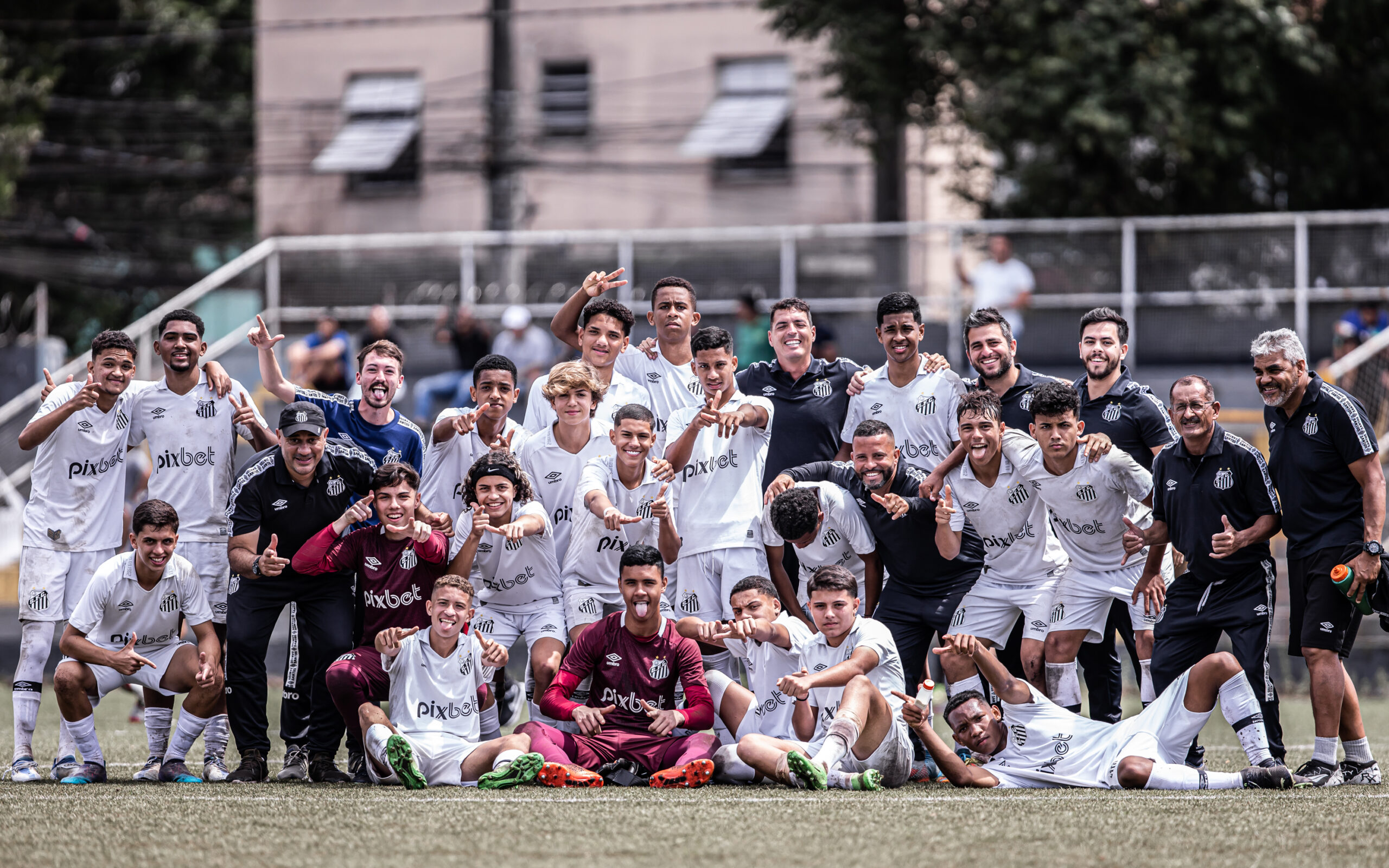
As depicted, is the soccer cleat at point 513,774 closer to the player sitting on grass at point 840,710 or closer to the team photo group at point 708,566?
the team photo group at point 708,566

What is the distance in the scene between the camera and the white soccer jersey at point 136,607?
7.89 m

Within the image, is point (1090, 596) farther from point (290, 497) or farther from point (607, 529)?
point (290, 497)

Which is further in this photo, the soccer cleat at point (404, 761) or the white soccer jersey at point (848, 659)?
the white soccer jersey at point (848, 659)

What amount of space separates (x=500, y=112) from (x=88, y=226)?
1198 centimetres

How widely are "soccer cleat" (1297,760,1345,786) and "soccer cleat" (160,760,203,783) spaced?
216 inches

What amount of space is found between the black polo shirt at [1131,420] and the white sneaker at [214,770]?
195 inches

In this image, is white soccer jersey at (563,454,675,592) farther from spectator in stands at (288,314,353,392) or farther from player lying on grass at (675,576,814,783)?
spectator in stands at (288,314,353,392)

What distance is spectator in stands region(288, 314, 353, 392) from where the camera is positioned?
15656 mm

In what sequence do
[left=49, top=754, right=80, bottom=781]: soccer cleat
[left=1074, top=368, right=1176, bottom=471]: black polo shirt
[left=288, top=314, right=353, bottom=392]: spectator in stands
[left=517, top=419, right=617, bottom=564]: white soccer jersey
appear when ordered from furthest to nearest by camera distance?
[left=288, top=314, right=353, bottom=392]: spectator in stands → [left=517, top=419, right=617, bottom=564]: white soccer jersey → [left=1074, top=368, right=1176, bottom=471]: black polo shirt → [left=49, top=754, right=80, bottom=781]: soccer cleat

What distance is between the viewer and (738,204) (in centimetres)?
2617

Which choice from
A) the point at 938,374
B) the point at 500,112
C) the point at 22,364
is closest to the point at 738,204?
the point at 500,112

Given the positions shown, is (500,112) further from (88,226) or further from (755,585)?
(755,585)

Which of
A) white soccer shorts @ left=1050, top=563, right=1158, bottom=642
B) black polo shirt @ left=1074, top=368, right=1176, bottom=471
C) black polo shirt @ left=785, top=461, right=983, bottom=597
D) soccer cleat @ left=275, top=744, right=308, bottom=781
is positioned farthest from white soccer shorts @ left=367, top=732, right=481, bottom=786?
black polo shirt @ left=1074, top=368, right=1176, bottom=471

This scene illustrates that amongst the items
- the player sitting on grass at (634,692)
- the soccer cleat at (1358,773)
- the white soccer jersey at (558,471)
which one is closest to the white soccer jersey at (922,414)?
the white soccer jersey at (558,471)
